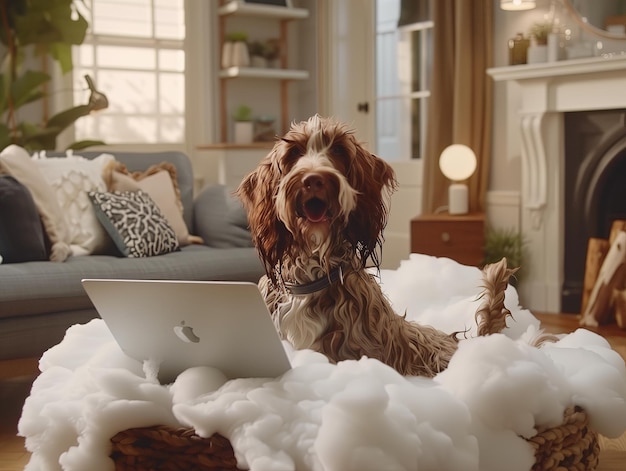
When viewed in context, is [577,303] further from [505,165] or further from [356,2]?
[356,2]

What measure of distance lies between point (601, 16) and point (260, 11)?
2135 mm

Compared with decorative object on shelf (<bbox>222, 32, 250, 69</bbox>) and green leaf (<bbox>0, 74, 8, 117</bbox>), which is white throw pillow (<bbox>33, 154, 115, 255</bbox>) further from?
decorative object on shelf (<bbox>222, 32, 250, 69</bbox>)

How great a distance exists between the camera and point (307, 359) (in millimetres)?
1466

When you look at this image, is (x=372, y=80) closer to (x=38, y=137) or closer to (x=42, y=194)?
(x=38, y=137)

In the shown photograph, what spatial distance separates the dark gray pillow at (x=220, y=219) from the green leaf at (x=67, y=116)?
82 centimetres

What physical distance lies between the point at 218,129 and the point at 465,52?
168 cm

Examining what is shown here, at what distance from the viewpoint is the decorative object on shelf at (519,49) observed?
4.78m

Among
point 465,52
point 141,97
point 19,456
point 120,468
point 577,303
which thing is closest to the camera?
point 120,468

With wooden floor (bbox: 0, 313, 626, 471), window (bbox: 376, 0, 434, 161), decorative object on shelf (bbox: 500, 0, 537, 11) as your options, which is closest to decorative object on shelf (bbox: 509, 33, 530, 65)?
decorative object on shelf (bbox: 500, 0, 537, 11)

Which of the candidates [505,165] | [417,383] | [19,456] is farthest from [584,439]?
[505,165]

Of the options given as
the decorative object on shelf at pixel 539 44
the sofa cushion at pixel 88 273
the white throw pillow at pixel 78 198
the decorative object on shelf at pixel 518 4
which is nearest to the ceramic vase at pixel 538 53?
the decorative object on shelf at pixel 539 44

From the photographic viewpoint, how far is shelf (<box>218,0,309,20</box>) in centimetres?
555

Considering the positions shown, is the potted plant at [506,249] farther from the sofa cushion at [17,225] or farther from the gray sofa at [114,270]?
the sofa cushion at [17,225]

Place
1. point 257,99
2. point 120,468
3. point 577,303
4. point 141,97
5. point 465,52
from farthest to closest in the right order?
point 257,99, point 141,97, point 465,52, point 577,303, point 120,468
